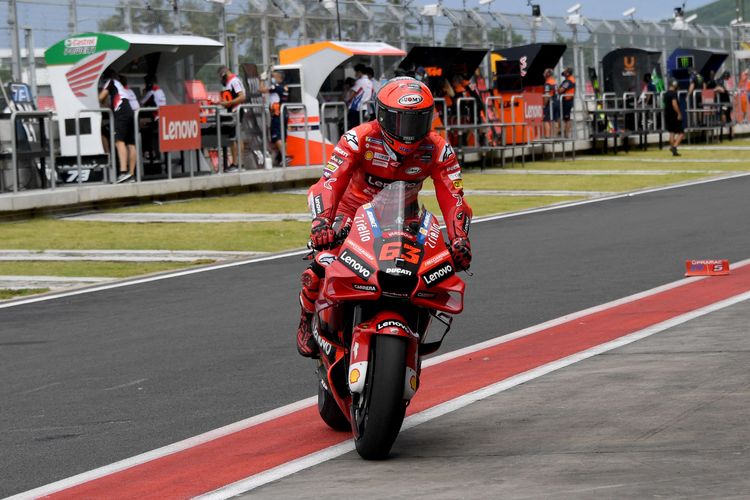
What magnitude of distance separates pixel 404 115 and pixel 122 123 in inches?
641

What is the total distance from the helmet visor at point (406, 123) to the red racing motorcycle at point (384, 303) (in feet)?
0.89

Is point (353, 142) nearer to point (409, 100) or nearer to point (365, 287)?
point (409, 100)

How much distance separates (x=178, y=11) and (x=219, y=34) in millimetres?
1356

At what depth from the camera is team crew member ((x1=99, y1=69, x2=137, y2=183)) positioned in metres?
22.5

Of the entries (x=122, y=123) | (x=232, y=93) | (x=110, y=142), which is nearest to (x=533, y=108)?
(x=232, y=93)

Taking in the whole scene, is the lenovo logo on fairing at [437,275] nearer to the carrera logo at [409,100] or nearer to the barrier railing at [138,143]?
the carrera logo at [409,100]

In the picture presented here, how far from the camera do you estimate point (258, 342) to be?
33.2 ft

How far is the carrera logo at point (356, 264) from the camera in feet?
20.6

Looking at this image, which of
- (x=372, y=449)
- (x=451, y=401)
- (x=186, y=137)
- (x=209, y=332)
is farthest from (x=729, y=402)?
(x=186, y=137)

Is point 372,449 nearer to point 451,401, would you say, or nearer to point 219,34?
point 451,401

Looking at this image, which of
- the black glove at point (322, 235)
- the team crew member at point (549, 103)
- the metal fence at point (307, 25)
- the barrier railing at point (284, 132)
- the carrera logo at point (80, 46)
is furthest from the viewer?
the team crew member at point (549, 103)

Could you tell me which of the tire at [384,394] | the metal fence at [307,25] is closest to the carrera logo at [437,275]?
the tire at [384,394]

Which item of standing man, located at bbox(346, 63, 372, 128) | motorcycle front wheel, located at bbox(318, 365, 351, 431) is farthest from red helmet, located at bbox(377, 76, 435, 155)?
standing man, located at bbox(346, 63, 372, 128)

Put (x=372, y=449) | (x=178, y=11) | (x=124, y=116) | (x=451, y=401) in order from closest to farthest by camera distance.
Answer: (x=372, y=449) < (x=451, y=401) < (x=124, y=116) < (x=178, y=11)
